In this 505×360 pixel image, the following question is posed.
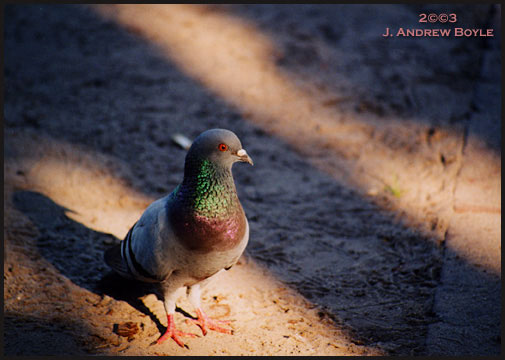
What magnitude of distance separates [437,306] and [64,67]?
17.9 feet

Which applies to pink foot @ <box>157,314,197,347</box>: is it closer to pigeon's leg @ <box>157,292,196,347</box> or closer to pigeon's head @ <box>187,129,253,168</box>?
pigeon's leg @ <box>157,292,196,347</box>

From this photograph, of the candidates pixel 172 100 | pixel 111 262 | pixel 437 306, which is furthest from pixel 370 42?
pixel 111 262

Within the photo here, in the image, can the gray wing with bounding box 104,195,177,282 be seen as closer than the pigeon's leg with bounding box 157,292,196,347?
Yes

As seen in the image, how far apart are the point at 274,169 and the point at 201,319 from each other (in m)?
2.24

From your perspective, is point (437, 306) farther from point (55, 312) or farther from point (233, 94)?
point (233, 94)

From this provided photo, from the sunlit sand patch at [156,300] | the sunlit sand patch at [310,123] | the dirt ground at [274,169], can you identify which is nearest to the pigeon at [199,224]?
the sunlit sand patch at [156,300]

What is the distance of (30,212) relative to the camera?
438cm

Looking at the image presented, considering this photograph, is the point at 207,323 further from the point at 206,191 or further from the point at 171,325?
the point at 206,191

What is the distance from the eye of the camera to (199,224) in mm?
3039

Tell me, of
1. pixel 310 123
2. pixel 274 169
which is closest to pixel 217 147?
pixel 274 169

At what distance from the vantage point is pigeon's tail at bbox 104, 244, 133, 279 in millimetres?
3469

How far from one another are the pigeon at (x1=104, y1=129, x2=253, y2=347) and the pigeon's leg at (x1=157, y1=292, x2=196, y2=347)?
13 millimetres

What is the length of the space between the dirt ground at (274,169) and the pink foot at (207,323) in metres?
0.07

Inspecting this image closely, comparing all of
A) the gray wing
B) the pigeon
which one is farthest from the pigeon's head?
the gray wing
